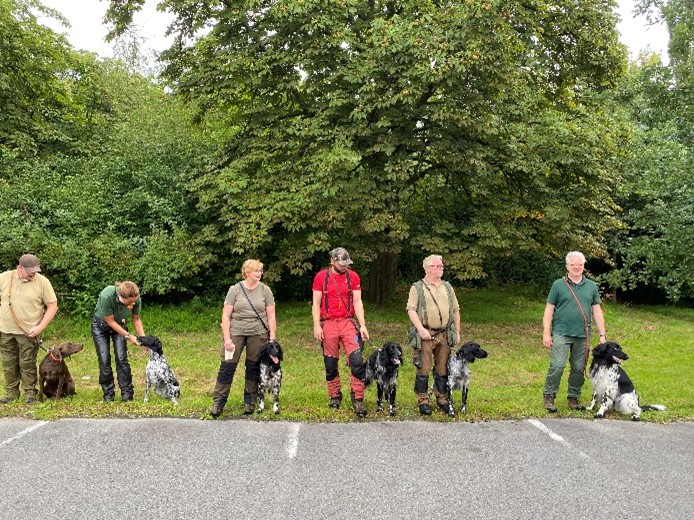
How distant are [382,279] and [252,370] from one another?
900 centimetres

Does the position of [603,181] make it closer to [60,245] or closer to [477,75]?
[477,75]

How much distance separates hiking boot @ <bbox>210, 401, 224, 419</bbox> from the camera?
21.4ft

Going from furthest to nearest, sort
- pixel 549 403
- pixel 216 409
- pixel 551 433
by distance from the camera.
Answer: pixel 549 403, pixel 216 409, pixel 551 433

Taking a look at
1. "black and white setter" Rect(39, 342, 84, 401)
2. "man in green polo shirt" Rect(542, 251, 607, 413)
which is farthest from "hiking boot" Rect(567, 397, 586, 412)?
"black and white setter" Rect(39, 342, 84, 401)

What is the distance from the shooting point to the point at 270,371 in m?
6.62

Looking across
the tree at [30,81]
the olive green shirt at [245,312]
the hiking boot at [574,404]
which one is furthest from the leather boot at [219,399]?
the tree at [30,81]

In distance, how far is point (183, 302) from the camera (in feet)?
48.2

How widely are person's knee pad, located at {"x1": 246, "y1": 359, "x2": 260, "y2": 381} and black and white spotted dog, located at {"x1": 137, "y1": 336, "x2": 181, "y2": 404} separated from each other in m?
1.19

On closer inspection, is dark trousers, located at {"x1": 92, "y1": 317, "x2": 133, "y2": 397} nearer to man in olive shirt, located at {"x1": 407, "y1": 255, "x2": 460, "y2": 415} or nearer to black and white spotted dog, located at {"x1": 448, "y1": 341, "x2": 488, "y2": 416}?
man in olive shirt, located at {"x1": 407, "y1": 255, "x2": 460, "y2": 415}

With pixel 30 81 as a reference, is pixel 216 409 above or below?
below

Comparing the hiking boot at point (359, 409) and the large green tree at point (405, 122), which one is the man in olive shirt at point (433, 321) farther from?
the large green tree at point (405, 122)

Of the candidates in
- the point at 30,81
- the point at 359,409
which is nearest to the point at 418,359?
the point at 359,409

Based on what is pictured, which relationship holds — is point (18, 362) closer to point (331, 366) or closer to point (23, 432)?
point (23, 432)

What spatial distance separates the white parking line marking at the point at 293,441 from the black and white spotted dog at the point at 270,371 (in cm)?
51
